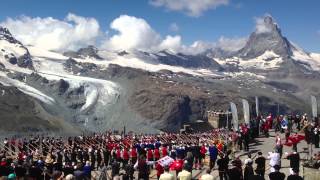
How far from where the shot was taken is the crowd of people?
21.2m

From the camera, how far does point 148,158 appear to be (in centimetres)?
3138

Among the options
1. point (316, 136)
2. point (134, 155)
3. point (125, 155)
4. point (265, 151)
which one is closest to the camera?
point (125, 155)

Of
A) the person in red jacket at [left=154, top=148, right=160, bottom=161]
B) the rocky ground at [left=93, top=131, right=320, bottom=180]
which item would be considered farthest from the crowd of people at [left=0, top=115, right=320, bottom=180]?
the rocky ground at [left=93, top=131, right=320, bottom=180]

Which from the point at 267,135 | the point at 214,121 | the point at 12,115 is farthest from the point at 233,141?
the point at 12,115

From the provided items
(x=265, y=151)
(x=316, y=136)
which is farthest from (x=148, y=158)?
(x=316, y=136)

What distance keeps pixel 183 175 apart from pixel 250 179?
2533 millimetres

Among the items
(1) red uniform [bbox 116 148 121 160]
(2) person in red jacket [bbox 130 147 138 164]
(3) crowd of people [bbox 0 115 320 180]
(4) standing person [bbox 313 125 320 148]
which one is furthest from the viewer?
(4) standing person [bbox 313 125 320 148]

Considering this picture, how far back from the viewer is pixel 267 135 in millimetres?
46094

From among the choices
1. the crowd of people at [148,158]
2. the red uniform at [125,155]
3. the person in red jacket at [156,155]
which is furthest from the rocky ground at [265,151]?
the red uniform at [125,155]

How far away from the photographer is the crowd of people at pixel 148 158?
21188 mm

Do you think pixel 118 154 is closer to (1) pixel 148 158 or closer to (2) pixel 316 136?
(1) pixel 148 158

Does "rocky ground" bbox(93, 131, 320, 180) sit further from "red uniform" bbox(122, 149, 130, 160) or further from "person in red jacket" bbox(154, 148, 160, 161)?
"red uniform" bbox(122, 149, 130, 160)

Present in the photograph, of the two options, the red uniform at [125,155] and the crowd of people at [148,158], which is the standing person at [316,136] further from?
the red uniform at [125,155]

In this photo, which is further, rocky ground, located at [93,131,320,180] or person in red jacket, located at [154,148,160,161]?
person in red jacket, located at [154,148,160,161]
